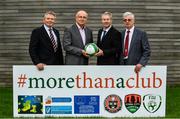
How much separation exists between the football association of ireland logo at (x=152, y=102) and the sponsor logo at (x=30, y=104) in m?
1.75

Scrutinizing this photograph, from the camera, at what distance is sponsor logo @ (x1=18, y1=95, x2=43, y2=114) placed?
869 centimetres

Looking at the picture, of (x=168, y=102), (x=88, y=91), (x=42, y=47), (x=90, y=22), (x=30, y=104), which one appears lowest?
(x=168, y=102)

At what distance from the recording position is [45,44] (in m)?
8.61

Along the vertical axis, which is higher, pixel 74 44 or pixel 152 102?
pixel 74 44

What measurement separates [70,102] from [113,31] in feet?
4.52

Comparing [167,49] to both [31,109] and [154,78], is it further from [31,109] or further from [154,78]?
[31,109]

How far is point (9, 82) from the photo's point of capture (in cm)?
1318

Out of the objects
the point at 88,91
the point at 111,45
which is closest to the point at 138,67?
the point at 111,45

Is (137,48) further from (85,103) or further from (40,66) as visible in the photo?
(40,66)

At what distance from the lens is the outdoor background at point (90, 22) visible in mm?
12906

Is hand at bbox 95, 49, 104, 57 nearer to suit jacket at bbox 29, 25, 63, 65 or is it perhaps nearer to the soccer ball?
the soccer ball

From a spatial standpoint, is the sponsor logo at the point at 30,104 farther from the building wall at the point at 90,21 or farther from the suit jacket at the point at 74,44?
the building wall at the point at 90,21

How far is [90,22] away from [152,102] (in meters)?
4.64

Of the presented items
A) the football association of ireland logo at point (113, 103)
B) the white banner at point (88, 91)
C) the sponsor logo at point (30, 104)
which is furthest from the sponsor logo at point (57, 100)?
the football association of ireland logo at point (113, 103)
